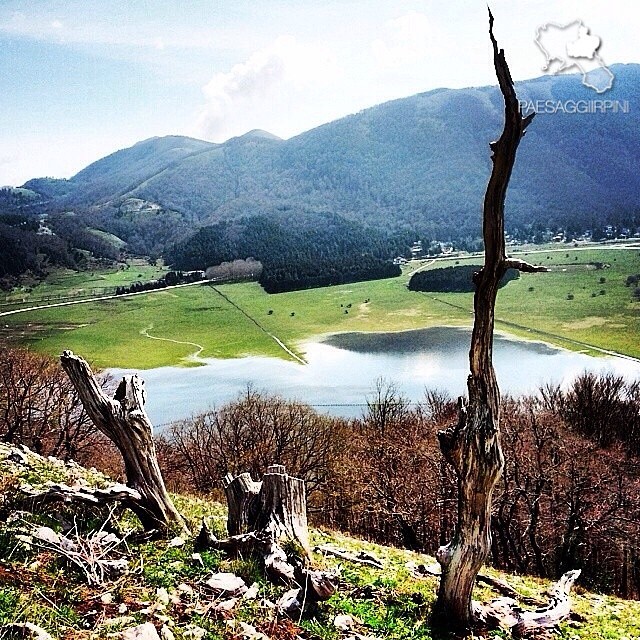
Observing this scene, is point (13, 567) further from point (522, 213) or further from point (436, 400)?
point (522, 213)

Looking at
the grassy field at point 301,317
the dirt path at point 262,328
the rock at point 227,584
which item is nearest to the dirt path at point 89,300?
the grassy field at point 301,317

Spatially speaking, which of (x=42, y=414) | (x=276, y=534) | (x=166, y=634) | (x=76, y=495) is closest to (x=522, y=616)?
(x=276, y=534)

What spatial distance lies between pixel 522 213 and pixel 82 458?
181147 mm

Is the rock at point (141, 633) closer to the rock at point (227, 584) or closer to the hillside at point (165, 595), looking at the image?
the hillside at point (165, 595)

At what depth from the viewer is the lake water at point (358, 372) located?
55969 mm

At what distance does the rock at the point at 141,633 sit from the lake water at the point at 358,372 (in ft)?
143

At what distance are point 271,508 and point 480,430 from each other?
2.97m

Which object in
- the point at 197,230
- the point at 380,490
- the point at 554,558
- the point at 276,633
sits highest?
the point at 197,230

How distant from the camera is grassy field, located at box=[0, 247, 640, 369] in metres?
77.6

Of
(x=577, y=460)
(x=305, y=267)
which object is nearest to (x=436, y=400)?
(x=577, y=460)

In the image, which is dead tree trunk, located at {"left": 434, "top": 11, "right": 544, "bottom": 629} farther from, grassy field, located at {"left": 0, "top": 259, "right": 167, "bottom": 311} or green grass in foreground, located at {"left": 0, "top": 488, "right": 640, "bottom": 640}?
grassy field, located at {"left": 0, "top": 259, "right": 167, "bottom": 311}

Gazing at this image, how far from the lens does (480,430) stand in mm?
6160

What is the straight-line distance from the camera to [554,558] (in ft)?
72.8

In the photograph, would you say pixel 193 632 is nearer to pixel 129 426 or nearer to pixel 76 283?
pixel 129 426
